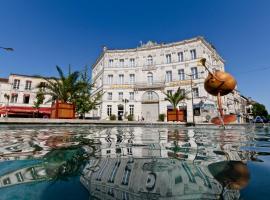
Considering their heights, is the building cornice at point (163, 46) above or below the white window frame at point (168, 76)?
above

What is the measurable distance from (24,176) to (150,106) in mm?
32522

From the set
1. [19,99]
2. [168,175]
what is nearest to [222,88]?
[168,175]

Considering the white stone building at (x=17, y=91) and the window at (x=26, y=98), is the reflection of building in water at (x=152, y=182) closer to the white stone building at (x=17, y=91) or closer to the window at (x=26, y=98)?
the white stone building at (x=17, y=91)

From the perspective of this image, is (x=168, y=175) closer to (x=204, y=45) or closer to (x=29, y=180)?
(x=29, y=180)

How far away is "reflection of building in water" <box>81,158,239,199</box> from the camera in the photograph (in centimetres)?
79

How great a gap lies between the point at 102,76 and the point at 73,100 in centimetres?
→ 2444

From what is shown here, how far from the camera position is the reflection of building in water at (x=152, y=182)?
791 millimetres

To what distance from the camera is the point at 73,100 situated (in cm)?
1320

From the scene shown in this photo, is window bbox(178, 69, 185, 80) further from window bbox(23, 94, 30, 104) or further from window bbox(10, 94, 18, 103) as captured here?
window bbox(10, 94, 18, 103)

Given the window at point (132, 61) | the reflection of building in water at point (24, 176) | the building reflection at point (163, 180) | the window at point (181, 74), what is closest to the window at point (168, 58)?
the window at point (181, 74)

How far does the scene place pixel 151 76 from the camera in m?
34.3

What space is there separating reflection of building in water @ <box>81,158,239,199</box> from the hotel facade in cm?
3003

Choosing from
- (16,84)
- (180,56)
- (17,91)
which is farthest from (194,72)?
(16,84)

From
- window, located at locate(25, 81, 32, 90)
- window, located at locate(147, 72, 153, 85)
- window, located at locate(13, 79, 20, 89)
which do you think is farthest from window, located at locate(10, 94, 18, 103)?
window, located at locate(147, 72, 153, 85)
